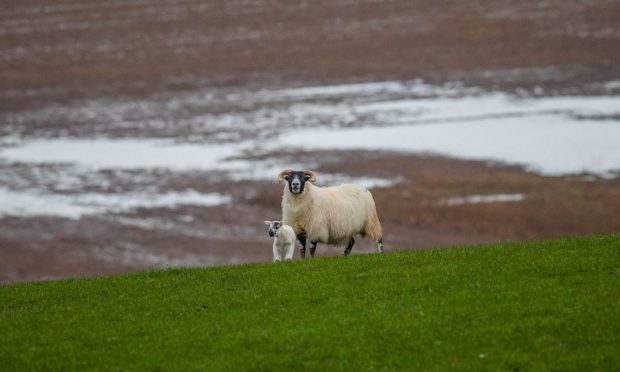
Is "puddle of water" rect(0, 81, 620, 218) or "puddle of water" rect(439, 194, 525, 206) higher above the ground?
"puddle of water" rect(0, 81, 620, 218)

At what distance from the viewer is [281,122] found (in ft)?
175

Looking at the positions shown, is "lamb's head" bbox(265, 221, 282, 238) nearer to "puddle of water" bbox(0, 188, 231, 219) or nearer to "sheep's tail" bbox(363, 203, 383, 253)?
"sheep's tail" bbox(363, 203, 383, 253)

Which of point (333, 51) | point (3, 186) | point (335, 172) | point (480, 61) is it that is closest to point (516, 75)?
point (480, 61)

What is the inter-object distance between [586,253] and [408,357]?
495 cm

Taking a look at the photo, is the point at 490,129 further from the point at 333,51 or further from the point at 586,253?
the point at 586,253

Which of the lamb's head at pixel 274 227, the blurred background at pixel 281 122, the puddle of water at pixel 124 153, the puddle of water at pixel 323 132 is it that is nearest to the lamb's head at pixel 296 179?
the lamb's head at pixel 274 227

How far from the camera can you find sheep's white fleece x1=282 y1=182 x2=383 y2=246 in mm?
20875

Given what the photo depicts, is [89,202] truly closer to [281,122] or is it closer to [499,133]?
[281,122]

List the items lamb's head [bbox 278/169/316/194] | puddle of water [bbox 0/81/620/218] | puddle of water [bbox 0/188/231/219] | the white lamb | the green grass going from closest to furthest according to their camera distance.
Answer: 1. the green grass
2. the white lamb
3. lamb's head [bbox 278/169/316/194]
4. puddle of water [bbox 0/188/231/219]
5. puddle of water [bbox 0/81/620/218]

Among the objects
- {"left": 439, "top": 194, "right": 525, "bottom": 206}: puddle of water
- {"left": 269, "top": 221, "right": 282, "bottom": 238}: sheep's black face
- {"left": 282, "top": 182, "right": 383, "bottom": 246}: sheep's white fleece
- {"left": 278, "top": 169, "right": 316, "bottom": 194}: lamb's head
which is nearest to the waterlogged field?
{"left": 439, "top": 194, "right": 525, "bottom": 206}: puddle of water

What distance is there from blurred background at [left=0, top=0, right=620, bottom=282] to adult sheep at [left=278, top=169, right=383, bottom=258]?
12244mm

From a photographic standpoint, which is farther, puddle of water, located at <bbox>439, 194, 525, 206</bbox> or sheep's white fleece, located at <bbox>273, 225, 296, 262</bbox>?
puddle of water, located at <bbox>439, 194, 525, 206</bbox>

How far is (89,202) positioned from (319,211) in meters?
22.3

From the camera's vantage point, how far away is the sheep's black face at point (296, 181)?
67.5 ft
